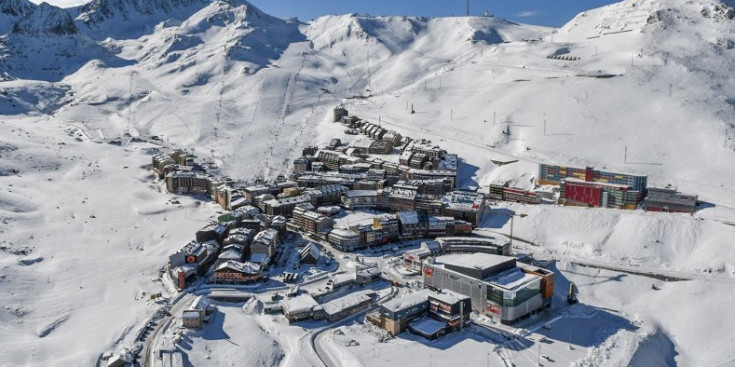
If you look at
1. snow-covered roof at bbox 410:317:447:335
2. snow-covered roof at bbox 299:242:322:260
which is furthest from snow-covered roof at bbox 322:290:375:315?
snow-covered roof at bbox 299:242:322:260

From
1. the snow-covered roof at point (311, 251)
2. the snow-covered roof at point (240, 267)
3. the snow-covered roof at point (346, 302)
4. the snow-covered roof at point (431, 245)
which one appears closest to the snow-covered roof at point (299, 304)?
the snow-covered roof at point (346, 302)

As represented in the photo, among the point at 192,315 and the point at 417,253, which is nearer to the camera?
the point at 192,315

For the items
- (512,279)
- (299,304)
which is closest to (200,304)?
(299,304)

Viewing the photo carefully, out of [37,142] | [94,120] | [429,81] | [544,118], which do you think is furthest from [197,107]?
[544,118]

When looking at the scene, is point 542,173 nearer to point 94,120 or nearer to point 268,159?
point 268,159

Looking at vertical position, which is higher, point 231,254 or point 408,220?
point 408,220

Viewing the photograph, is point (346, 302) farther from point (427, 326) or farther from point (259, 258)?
point (259, 258)
